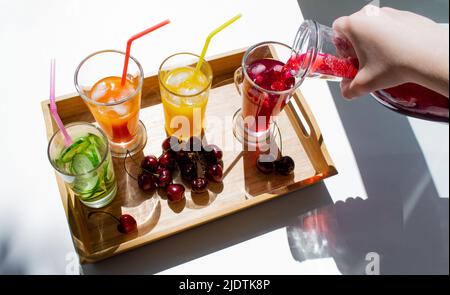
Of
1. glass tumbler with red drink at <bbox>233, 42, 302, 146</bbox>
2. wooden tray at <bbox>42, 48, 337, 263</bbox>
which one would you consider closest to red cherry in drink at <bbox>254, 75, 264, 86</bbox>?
glass tumbler with red drink at <bbox>233, 42, 302, 146</bbox>

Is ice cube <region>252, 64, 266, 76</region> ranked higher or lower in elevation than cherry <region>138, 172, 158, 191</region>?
higher

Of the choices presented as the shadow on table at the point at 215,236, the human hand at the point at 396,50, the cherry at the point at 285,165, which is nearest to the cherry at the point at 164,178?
the shadow on table at the point at 215,236

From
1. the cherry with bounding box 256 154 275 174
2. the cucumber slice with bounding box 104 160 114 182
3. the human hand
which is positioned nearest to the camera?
the human hand

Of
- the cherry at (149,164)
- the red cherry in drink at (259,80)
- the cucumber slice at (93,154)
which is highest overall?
the red cherry in drink at (259,80)

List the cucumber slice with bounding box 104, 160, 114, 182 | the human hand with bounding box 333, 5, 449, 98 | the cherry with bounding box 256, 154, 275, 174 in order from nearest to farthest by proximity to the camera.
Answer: the human hand with bounding box 333, 5, 449, 98
the cucumber slice with bounding box 104, 160, 114, 182
the cherry with bounding box 256, 154, 275, 174

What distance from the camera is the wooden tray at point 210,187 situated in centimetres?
82

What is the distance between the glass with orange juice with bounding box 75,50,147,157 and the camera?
848mm

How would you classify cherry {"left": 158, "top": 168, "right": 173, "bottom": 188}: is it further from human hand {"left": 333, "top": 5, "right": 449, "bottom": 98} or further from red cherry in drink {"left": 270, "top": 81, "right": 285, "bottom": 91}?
human hand {"left": 333, "top": 5, "right": 449, "bottom": 98}

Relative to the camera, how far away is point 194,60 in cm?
92

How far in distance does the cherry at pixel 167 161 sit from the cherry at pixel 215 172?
0.08 metres

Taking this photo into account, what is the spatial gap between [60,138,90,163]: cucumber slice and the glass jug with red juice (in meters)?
0.45

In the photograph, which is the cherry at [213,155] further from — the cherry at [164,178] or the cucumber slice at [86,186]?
the cucumber slice at [86,186]

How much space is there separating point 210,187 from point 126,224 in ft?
0.62
